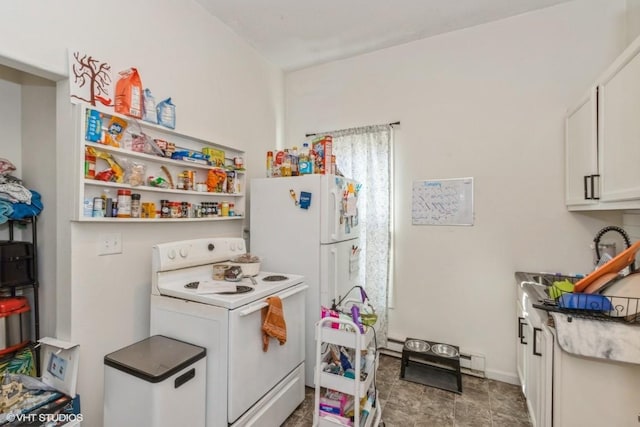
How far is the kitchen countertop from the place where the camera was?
1.21 metres

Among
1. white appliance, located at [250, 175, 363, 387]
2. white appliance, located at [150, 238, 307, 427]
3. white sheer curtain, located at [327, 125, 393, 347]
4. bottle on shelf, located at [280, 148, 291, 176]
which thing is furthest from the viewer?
white sheer curtain, located at [327, 125, 393, 347]

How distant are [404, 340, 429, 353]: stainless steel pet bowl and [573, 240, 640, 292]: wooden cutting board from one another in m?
1.43

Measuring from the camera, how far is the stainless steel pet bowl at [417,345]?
2525 millimetres

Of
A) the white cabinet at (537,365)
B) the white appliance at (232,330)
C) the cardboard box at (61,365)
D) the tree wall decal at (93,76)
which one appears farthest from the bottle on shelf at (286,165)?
the white cabinet at (537,365)

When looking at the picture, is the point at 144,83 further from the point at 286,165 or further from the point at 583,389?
the point at 583,389

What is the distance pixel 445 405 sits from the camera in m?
2.12

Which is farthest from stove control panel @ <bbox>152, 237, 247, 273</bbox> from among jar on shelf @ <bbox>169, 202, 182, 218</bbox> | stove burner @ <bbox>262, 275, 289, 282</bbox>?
stove burner @ <bbox>262, 275, 289, 282</bbox>

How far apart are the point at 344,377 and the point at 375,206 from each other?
1637 mm

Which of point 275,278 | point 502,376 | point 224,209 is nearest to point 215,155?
point 224,209

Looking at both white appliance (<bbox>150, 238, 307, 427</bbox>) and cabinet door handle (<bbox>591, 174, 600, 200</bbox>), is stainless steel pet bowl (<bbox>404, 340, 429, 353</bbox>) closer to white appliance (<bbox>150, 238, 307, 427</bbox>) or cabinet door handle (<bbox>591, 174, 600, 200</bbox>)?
white appliance (<bbox>150, 238, 307, 427</bbox>)

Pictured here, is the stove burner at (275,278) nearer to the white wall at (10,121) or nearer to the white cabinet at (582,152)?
the white wall at (10,121)

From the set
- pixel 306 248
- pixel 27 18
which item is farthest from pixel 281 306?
pixel 27 18

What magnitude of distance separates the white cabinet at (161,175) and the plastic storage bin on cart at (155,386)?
2.65 ft

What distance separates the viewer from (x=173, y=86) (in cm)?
215
